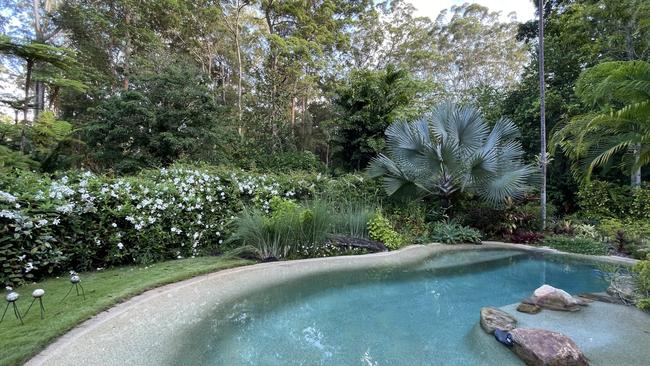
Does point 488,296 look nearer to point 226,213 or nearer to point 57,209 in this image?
point 226,213

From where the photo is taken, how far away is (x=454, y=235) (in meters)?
7.27

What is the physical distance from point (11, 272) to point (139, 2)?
44.3 ft

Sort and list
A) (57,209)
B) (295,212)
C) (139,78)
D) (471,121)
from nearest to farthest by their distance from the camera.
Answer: (57,209), (295,212), (471,121), (139,78)

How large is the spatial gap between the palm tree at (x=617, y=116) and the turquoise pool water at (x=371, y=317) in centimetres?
268

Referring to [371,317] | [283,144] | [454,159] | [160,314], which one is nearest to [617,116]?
[454,159]

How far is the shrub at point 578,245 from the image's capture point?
6543mm

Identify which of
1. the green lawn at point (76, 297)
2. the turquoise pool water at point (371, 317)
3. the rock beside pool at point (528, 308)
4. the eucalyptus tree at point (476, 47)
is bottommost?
the turquoise pool water at point (371, 317)

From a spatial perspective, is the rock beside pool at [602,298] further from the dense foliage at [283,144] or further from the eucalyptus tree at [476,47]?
the eucalyptus tree at [476,47]

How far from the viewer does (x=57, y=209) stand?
12.5 feet

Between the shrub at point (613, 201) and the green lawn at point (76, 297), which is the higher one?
the shrub at point (613, 201)

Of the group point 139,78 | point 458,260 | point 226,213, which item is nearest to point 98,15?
point 139,78

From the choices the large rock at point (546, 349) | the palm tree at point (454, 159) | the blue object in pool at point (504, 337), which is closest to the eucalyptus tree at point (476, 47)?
the palm tree at point (454, 159)

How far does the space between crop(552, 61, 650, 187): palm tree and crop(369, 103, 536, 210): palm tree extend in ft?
4.29

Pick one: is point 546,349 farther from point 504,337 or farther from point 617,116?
point 617,116
